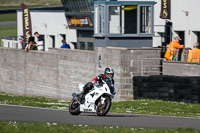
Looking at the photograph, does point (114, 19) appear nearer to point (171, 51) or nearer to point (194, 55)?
point (171, 51)

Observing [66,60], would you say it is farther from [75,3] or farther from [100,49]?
[75,3]

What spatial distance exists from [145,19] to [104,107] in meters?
12.9

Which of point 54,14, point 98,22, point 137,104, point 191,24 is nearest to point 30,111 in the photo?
point 137,104

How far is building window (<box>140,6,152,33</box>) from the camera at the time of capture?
29.3m

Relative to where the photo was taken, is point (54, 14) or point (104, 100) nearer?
point (104, 100)

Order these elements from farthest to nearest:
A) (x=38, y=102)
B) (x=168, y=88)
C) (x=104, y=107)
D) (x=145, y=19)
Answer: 1. (x=145, y=19)
2. (x=38, y=102)
3. (x=168, y=88)
4. (x=104, y=107)

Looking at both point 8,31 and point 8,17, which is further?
point 8,17

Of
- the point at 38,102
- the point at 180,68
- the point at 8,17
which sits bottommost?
the point at 38,102

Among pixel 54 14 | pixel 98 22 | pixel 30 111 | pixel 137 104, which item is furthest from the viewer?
pixel 54 14

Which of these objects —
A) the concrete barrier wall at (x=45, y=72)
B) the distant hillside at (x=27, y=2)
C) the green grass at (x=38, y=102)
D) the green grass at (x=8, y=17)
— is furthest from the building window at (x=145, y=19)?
the distant hillside at (x=27, y=2)

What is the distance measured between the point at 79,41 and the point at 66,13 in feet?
7.98

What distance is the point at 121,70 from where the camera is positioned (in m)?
26.6

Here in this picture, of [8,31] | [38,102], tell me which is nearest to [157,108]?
[38,102]

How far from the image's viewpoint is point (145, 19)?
29.4 m
